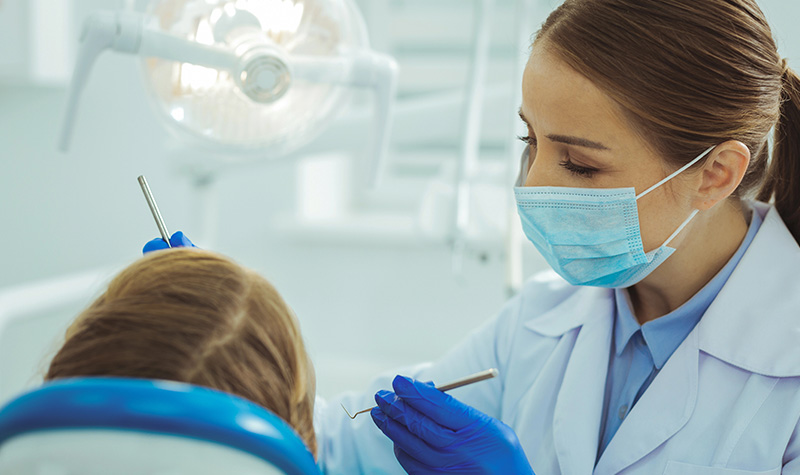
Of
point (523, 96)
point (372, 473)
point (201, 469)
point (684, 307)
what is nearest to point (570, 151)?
point (523, 96)

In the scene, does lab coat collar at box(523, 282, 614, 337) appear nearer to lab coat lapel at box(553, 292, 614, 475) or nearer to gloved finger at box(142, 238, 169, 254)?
lab coat lapel at box(553, 292, 614, 475)

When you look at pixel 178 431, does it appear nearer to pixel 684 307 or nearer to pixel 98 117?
pixel 684 307

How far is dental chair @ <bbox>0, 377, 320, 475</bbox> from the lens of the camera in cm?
46

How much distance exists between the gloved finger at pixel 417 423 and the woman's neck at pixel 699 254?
1.53 feet

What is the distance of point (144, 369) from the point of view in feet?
1.93

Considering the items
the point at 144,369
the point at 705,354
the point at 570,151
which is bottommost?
the point at 705,354

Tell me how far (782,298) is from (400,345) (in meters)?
1.68

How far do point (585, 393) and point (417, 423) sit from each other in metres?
0.33

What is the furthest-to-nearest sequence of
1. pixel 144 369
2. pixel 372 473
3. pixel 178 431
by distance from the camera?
pixel 372 473 < pixel 144 369 < pixel 178 431

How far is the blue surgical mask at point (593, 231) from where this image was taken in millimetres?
1069

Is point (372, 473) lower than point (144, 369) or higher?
lower

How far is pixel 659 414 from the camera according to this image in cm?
105

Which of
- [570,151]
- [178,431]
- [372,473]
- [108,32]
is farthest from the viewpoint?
[372,473]

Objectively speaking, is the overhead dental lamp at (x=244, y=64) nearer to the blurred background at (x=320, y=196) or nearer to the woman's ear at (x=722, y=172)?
the blurred background at (x=320, y=196)
